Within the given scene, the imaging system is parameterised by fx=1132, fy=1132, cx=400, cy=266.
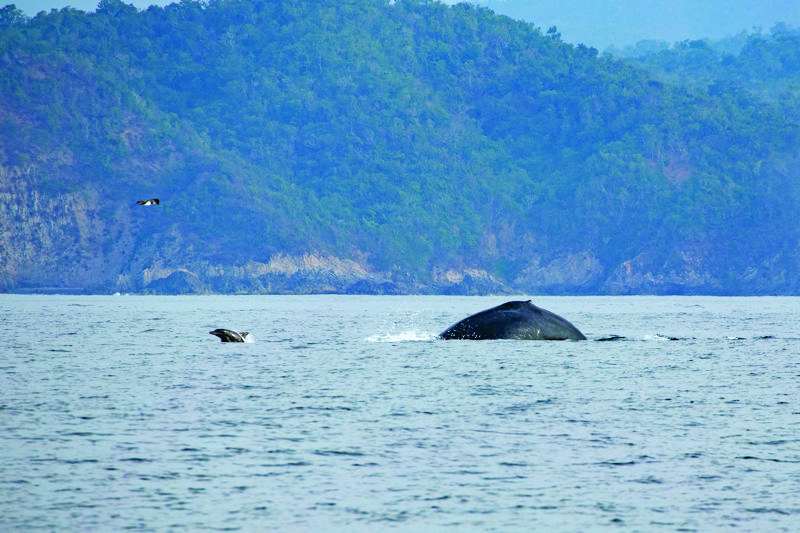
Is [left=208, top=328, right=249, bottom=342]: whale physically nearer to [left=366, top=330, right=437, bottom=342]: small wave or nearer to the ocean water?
→ [left=366, top=330, right=437, bottom=342]: small wave

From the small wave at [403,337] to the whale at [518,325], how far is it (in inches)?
162

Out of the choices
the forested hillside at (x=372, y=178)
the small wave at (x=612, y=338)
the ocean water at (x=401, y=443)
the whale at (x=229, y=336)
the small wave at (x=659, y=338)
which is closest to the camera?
the ocean water at (x=401, y=443)

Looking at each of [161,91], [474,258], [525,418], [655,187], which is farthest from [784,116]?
[525,418]

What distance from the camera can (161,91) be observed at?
19275 cm

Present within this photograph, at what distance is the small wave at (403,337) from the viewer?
1622 inches

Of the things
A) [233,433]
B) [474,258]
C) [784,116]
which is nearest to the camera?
[233,433]

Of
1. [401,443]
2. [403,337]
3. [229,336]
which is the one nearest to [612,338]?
[403,337]

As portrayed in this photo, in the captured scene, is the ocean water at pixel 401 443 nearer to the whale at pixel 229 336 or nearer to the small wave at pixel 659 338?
the whale at pixel 229 336

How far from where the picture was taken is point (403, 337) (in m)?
42.8

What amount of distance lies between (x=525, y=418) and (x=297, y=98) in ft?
587

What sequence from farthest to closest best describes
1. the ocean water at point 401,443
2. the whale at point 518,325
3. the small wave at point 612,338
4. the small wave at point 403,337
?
1. the small wave at point 403,337
2. the small wave at point 612,338
3. the whale at point 518,325
4. the ocean water at point 401,443

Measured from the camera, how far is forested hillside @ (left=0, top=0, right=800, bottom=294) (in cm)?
15725

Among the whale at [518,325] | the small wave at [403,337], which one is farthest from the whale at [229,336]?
the whale at [518,325]

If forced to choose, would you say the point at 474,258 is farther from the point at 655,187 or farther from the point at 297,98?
the point at 297,98
